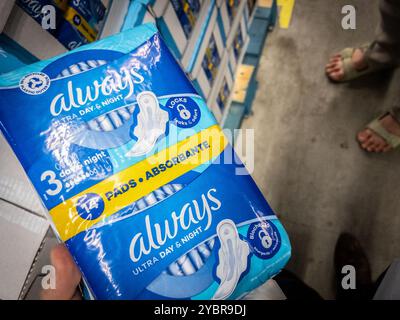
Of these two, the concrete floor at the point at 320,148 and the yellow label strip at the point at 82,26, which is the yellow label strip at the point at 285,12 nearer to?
the concrete floor at the point at 320,148

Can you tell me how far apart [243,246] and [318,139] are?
58.3 inches

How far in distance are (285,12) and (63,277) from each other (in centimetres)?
225

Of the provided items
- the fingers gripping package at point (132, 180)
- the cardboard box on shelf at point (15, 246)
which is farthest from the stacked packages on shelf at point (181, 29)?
the cardboard box on shelf at point (15, 246)

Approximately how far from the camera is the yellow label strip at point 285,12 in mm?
2174

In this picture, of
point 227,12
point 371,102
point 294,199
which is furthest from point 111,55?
point 371,102

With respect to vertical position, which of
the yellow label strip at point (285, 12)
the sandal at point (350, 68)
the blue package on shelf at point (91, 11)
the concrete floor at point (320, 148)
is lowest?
the concrete floor at point (320, 148)

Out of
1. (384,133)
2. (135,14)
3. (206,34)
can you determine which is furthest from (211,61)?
(384,133)

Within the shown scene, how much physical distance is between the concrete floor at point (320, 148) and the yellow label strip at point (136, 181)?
1.27 meters

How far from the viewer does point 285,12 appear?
219 cm

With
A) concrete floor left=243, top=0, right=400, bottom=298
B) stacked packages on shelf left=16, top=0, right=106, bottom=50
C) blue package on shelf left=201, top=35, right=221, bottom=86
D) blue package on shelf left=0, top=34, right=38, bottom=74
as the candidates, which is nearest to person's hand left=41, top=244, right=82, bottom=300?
blue package on shelf left=0, top=34, right=38, bottom=74

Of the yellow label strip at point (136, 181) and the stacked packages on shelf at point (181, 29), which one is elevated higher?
the stacked packages on shelf at point (181, 29)

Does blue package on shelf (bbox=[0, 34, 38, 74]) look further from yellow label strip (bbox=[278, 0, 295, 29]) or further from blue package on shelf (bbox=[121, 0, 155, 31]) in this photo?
yellow label strip (bbox=[278, 0, 295, 29])

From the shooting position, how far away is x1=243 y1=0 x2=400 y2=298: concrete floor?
5.65ft

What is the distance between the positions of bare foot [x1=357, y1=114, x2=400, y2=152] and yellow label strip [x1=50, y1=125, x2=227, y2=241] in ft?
4.94
